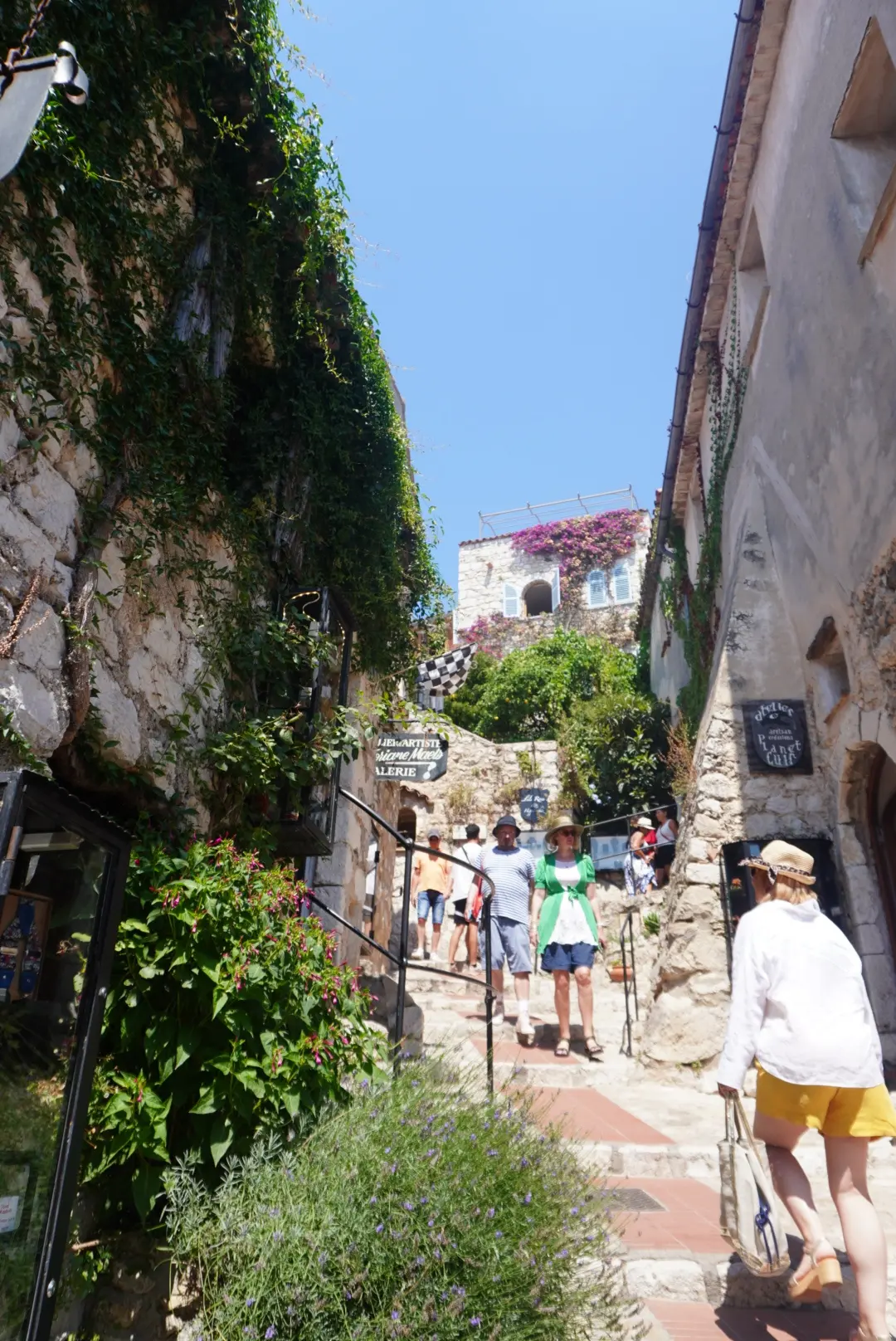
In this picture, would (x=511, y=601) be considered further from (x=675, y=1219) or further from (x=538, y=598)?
(x=675, y=1219)

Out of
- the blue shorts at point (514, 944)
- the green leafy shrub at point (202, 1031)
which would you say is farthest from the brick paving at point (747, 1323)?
the blue shorts at point (514, 944)

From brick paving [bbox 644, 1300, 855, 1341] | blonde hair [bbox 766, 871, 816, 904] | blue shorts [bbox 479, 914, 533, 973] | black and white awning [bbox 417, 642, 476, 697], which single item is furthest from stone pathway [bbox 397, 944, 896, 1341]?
black and white awning [bbox 417, 642, 476, 697]

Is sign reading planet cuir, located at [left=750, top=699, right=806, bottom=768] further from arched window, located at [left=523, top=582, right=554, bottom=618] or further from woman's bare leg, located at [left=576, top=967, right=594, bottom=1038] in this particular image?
arched window, located at [left=523, top=582, right=554, bottom=618]

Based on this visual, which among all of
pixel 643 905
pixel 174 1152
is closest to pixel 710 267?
pixel 643 905

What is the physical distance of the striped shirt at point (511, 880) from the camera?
613 cm

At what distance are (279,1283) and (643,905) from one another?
7.58 metres

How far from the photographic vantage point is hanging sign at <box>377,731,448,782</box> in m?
6.57

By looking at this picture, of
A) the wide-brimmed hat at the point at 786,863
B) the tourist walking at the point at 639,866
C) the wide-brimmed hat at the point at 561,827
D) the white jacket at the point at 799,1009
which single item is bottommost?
the white jacket at the point at 799,1009

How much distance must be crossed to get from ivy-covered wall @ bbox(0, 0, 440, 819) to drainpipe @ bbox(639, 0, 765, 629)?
4.11 metres

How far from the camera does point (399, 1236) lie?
208 cm

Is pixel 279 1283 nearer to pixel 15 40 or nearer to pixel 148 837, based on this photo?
pixel 148 837

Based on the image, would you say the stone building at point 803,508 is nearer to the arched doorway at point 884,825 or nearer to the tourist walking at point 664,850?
the arched doorway at point 884,825

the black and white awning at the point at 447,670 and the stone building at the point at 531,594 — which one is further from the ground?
the stone building at the point at 531,594

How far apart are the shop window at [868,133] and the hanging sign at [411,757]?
4.36 metres
